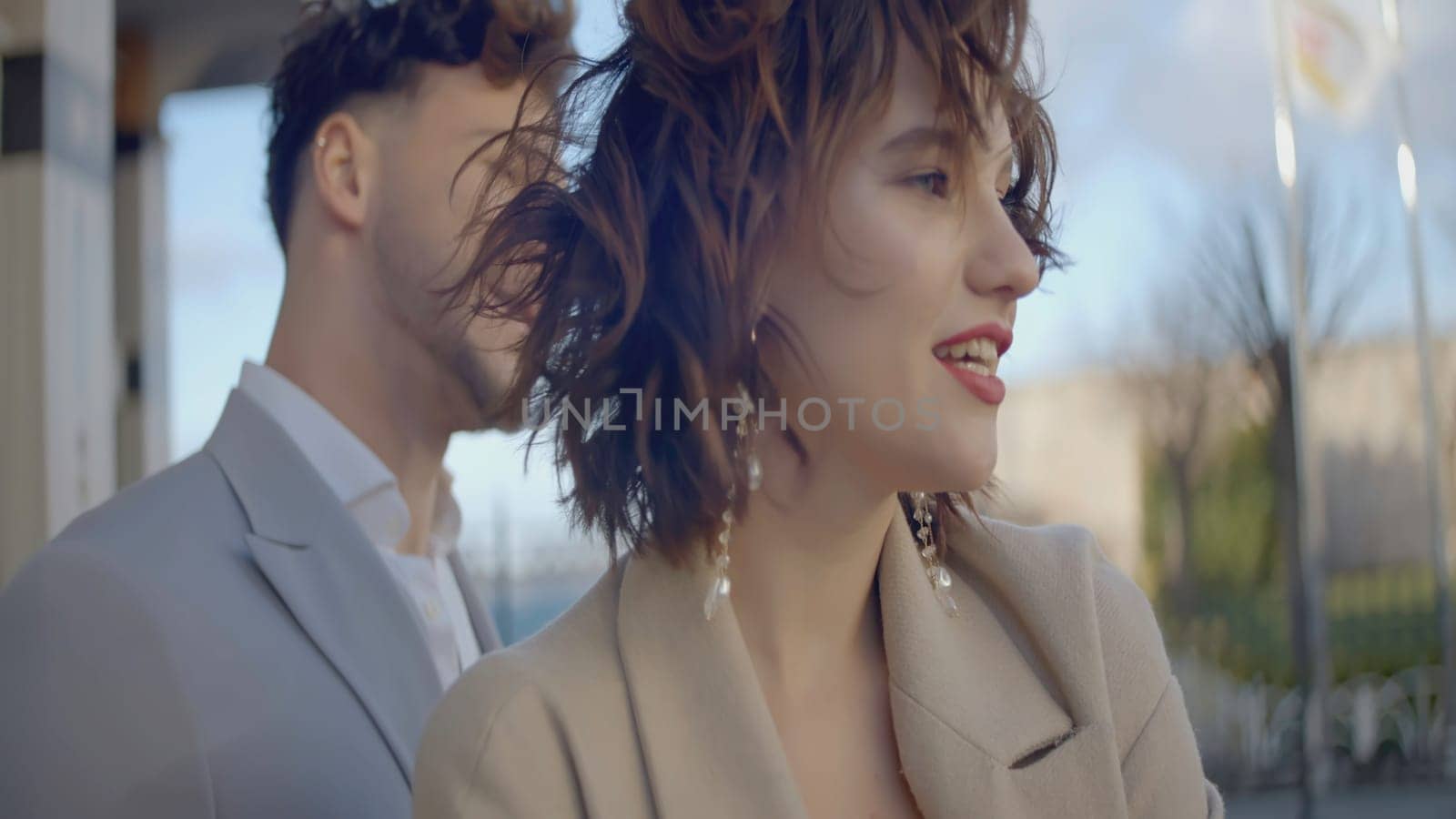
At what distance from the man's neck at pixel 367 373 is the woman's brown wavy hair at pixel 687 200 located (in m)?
0.61

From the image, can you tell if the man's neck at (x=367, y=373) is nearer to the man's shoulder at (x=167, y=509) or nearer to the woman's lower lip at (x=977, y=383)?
the man's shoulder at (x=167, y=509)

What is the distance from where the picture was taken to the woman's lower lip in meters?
1.10

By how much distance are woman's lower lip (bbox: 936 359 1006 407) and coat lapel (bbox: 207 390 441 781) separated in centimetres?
82

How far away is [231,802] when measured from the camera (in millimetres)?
1360

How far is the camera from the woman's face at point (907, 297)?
3.57 ft

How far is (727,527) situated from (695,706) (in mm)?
169

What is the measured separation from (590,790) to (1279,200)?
696cm

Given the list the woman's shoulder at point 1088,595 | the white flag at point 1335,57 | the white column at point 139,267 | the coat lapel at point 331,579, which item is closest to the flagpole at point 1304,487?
the white flag at point 1335,57

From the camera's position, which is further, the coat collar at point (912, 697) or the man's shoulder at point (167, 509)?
the man's shoulder at point (167, 509)

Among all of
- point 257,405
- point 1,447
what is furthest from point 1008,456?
point 257,405

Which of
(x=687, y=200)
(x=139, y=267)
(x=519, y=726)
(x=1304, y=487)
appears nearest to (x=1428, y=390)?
(x=1304, y=487)

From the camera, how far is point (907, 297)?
1.08 m

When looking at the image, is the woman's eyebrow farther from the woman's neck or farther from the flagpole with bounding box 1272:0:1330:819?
the flagpole with bounding box 1272:0:1330:819

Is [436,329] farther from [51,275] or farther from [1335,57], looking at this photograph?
[1335,57]
